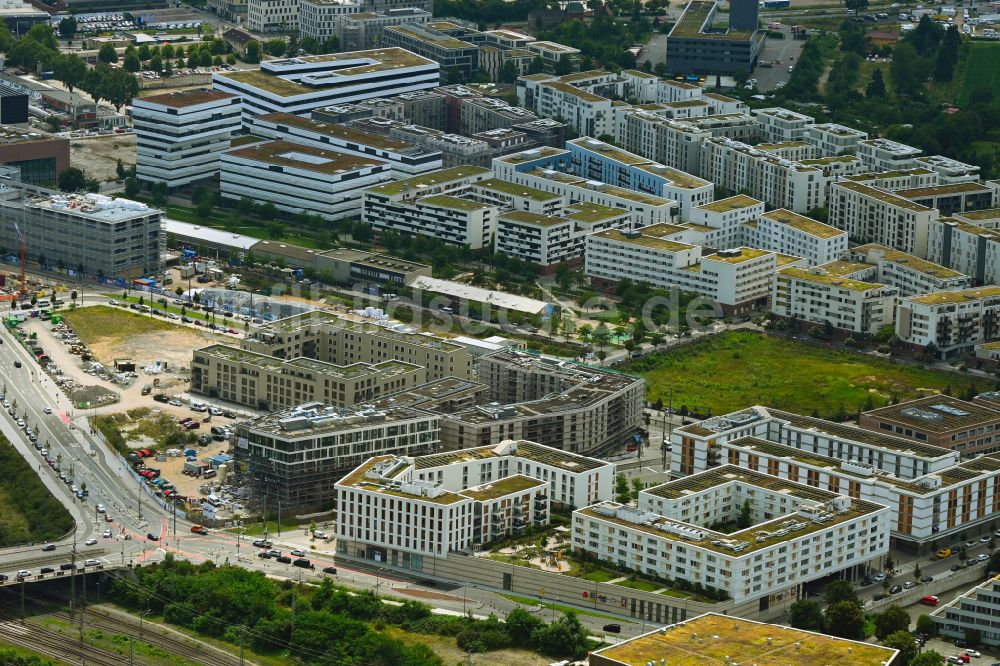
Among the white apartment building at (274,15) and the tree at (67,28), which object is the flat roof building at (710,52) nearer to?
the white apartment building at (274,15)

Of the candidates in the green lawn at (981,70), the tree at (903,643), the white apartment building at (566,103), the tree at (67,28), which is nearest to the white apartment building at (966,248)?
the white apartment building at (566,103)

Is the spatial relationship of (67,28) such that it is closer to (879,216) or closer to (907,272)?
(879,216)

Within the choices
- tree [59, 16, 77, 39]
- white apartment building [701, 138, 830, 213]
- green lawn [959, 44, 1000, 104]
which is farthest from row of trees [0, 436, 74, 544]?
tree [59, 16, 77, 39]

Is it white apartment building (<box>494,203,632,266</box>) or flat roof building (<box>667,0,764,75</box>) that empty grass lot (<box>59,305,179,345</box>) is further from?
flat roof building (<box>667,0,764,75</box>)

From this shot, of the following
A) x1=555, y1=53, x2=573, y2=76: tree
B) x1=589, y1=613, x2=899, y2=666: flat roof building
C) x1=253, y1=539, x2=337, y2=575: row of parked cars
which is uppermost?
x1=555, y1=53, x2=573, y2=76: tree

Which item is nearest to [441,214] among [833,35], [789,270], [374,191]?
[374,191]

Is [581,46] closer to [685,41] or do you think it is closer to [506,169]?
[685,41]

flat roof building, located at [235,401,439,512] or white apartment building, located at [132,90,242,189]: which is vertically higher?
white apartment building, located at [132,90,242,189]
